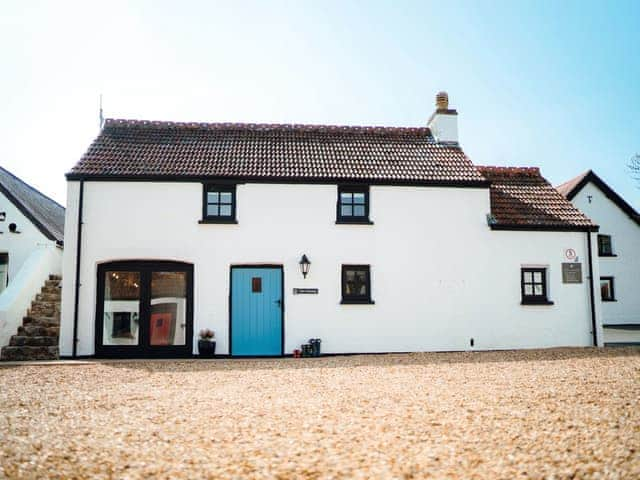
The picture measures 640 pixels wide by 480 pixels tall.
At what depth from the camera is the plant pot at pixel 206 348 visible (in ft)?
40.4

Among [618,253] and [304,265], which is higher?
[618,253]

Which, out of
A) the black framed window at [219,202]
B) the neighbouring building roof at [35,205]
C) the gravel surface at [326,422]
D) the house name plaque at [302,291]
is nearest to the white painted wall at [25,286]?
the neighbouring building roof at [35,205]

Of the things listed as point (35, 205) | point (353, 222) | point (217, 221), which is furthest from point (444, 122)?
point (35, 205)

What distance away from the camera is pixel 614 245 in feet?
74.1

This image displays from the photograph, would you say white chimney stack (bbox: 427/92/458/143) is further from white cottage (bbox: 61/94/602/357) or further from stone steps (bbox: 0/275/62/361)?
stone steps (bbox: 0/275/62/361)

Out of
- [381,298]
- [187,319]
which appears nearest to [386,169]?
[381,298]

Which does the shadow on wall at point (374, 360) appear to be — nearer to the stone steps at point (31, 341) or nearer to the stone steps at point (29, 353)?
the stone steps at point (29, 353)

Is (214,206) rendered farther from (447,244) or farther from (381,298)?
(447,244)

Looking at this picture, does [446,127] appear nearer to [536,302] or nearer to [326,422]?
[536,302]

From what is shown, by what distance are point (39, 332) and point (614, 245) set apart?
77.9ft

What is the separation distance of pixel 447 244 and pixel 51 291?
39.6ft

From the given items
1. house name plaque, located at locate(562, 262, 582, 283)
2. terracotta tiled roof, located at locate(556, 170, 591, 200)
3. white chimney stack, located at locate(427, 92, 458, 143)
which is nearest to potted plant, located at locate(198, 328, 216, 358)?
white chimney stack, located at locate(427, 92, 458, 143)

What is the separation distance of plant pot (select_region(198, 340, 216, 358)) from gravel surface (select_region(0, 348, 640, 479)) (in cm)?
230

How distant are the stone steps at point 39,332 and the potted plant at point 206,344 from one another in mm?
3698
